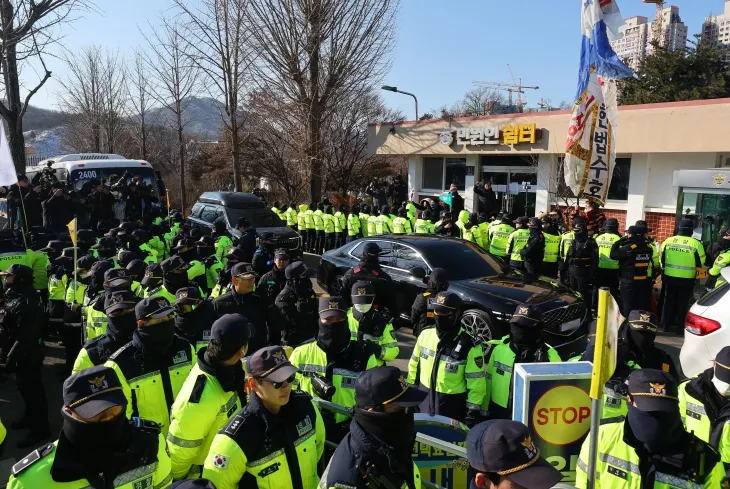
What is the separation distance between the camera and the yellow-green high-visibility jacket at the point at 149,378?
3564mm

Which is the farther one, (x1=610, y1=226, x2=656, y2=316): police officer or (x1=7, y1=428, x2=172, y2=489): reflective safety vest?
(x1=610, y1=226, x2=656, y2=316): police officer

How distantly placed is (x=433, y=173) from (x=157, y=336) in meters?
20.8

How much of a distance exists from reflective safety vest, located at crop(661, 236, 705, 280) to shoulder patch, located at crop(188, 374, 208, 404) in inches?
322

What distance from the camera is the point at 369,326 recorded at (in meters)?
Result: 4.90

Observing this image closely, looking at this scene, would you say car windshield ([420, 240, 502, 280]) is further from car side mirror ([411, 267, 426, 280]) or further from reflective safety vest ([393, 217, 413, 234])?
reflective safety vest ([393, 217, 413, 234])

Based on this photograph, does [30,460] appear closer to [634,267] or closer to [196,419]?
[196,419]

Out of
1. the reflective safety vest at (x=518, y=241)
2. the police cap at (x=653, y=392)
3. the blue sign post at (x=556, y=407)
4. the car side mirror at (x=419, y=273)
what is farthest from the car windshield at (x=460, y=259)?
the police cap at (x=653, y=392)

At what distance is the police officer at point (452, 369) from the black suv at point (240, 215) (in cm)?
871

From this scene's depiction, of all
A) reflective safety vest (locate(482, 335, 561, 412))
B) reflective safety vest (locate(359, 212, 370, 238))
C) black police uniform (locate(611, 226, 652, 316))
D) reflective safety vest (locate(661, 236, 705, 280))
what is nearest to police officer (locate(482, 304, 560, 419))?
reflective safety vest (locate(482, 335, 561, 412))

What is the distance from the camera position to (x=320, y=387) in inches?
147

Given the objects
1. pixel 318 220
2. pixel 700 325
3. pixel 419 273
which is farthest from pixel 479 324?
pixel 318 220

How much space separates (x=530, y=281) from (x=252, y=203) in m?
8.81

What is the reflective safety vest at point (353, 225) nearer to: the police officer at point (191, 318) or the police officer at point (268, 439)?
the police officer at point (191, 318)

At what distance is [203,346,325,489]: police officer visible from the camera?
2572mm
